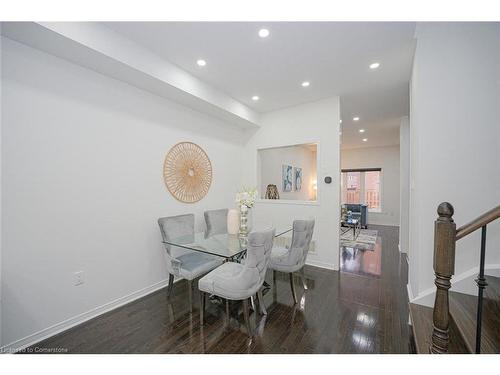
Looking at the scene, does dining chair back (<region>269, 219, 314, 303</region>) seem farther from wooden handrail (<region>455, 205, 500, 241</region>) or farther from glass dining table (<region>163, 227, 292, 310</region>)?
wooden handrail (<region>455, 205, 500, 241</region>)

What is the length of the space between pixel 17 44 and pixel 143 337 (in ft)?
9.27

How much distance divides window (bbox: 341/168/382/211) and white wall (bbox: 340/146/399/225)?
0.20 metres

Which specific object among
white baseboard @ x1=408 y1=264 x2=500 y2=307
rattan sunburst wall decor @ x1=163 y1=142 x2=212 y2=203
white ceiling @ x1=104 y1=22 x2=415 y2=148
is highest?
white ceiling @ x1=104 y1=22 x2=415 y2=148

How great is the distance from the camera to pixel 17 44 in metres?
1.81

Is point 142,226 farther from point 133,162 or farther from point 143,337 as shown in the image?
point 143,337

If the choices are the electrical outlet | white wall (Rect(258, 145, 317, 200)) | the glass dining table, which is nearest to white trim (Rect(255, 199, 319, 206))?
white wall (Rect(258, 145, 317, 200))

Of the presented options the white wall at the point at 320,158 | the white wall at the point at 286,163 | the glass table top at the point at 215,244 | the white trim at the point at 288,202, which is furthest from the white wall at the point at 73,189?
the white wall at the point at 286,163

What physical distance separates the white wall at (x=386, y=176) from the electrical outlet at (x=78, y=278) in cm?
740

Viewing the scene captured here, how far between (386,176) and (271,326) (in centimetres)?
762

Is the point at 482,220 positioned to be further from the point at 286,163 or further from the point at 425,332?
the point at 286,163

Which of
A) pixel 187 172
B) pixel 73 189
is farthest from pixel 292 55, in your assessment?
pixel 73 189

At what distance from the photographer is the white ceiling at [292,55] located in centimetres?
203

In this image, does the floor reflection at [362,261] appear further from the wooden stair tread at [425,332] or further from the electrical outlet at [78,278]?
the electrical outlet at [78,278]

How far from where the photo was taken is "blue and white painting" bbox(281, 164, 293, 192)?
596cm
